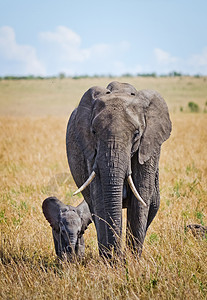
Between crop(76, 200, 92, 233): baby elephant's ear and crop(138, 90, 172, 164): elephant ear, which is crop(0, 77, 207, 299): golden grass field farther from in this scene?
crop(138, 90, 172, 164): elephant ear

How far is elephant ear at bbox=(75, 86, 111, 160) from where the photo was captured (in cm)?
438

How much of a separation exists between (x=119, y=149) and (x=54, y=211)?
161 centimetres

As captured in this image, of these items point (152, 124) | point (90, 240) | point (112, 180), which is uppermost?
point (152, 124)

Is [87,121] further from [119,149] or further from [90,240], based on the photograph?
[90,240]

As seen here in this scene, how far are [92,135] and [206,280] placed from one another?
1775 millimetres

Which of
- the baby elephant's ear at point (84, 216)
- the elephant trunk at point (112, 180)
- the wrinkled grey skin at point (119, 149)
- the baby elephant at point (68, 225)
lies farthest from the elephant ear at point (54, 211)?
the elephant trunk at point (112, 180)

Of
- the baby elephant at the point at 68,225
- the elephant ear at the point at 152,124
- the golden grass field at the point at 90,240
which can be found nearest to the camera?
the golden grass field at the point at 90,240

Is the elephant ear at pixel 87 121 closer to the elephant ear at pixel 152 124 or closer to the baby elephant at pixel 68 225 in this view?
the elephant ear at pixel 152 124

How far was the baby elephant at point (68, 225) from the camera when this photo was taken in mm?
4898

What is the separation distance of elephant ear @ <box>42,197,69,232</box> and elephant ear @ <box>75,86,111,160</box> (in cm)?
104

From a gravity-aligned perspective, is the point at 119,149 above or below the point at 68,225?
above

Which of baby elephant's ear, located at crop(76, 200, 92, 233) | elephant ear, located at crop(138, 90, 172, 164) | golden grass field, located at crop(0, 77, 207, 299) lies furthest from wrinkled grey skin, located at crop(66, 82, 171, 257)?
baby elephant's ear, located at crop(76, 200, 92, 233)

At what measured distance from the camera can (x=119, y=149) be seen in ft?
13.2

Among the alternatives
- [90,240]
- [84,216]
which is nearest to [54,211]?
[84,216]
